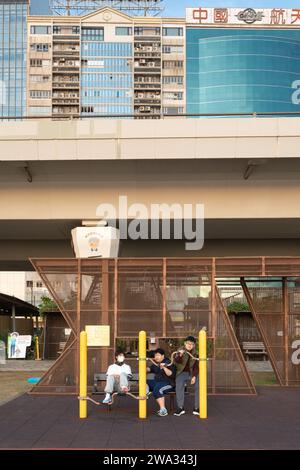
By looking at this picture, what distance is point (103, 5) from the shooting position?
15638cm

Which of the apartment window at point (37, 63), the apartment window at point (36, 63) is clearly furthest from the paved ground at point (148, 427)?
the apartment window at point (36, 63)

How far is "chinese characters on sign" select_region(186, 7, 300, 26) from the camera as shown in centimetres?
14325

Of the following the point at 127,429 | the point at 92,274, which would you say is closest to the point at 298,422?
the point at 127,429

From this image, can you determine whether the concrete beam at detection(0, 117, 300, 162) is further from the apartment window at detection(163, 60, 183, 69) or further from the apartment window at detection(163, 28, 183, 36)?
the apartment window at detection(163, 28, 183, 36)

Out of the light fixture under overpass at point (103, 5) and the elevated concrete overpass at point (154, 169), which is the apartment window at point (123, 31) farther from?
the elevated concrete overpass at point (154, 169)

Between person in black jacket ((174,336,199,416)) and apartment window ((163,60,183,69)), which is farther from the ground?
apartment window ((163,60,183,69))

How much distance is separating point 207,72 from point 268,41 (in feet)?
56.3

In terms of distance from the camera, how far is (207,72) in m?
140

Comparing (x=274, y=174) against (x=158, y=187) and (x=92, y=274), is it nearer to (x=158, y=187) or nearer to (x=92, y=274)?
(x=158, y=187)

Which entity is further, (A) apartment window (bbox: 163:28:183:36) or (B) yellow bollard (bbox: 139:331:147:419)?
(A) apartment window (bbox: 163:28:183:36)

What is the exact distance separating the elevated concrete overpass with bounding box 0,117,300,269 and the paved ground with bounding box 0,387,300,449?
6.73 meters

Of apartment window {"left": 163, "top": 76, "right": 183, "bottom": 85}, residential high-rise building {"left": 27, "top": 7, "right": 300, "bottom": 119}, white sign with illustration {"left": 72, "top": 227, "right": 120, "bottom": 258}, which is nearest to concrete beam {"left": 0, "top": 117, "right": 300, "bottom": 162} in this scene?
white sign with illustration {"left": 72, "top": 227, "right": 120, "bottom": 258}

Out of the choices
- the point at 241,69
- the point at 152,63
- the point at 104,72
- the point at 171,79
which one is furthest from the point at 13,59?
the point at 241,69

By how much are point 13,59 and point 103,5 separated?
27.9 m
